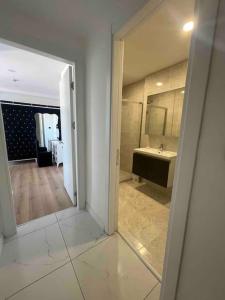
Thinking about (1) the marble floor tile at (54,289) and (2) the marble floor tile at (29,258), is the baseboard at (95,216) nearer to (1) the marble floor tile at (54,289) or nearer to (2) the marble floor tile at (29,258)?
(2) the marble floor tile at (29,258)

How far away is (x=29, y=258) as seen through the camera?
1.34 m

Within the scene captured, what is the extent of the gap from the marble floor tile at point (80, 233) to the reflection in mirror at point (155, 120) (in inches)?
76.4

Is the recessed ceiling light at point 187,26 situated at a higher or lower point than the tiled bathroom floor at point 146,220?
higher

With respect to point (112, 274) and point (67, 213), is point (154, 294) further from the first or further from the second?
point (67, 213)

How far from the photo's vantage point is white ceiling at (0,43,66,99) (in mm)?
2160

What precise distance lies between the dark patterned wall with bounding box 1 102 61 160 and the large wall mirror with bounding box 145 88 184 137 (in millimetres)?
3719

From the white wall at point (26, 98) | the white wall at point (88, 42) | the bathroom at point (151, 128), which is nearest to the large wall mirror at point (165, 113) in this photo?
the bathroom at point (151, 128)

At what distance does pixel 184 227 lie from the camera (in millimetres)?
757

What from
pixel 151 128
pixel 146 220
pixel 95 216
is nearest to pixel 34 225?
pixel 95 216

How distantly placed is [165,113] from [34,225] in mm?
2682

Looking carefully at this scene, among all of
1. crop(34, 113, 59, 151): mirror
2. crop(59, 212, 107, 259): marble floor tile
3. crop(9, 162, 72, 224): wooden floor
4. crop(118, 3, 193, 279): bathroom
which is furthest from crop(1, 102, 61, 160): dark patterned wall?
crop(59, 212, 107, 259): marble floor tile

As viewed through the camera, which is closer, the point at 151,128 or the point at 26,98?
the point at 151,128

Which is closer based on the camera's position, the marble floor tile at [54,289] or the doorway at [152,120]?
the marble floor tile at [54,289]

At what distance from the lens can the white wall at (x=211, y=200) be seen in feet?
1.93
